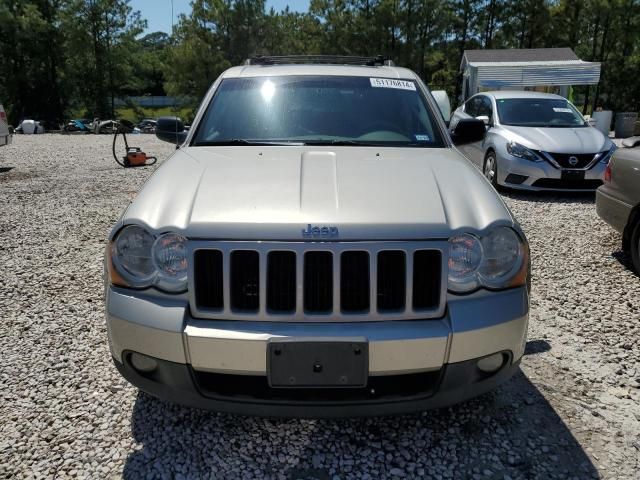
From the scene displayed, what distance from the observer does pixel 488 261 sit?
2.10m

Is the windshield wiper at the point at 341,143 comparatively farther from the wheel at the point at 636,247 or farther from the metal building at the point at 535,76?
the metal building at the point at 535,76

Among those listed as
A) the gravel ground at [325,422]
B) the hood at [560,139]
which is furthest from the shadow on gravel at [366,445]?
the hood at [560,139]

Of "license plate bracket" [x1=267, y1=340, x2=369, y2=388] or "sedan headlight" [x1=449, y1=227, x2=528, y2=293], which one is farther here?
"sedan headlight" [x1=449, y1=227, x2=528, y2=293]

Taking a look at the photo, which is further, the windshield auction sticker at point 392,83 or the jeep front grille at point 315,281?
the windshield auction sticker at point 392,83

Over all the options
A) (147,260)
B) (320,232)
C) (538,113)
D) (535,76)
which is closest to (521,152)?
(538,113)

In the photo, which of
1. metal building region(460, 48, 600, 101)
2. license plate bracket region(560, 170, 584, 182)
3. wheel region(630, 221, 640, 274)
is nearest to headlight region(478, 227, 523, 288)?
wheel region(630, 221, 640, 274)

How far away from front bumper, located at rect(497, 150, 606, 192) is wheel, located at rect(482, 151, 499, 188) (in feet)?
0.94

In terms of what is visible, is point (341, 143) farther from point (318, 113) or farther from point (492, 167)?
point (492, 167)

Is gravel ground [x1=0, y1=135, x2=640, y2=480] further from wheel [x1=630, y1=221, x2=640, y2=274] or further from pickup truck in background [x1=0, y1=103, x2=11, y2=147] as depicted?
pickup truck in background [x1=0, y1=103, x2=11, y2=147]

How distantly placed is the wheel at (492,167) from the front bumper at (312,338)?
21.1ft

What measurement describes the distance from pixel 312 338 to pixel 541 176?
659cm

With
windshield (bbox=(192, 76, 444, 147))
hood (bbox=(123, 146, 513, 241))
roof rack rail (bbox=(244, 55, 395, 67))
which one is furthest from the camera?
roof rack rail (bbox=(244, 55, 395, 67))

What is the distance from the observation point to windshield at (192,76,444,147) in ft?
10.3

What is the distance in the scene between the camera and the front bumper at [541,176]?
7.46 metres
